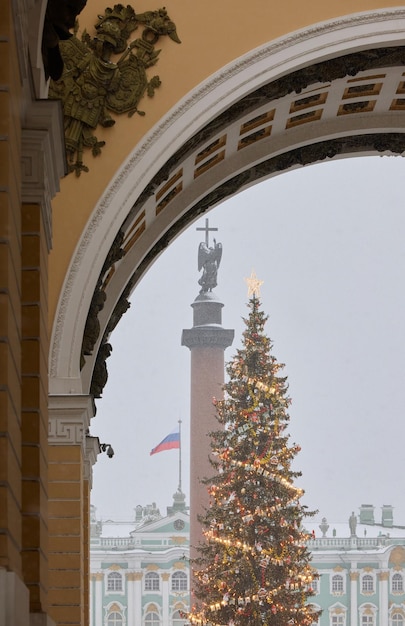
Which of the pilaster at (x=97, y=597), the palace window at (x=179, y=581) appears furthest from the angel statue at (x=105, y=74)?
the pilaster at (x=97, y=597)

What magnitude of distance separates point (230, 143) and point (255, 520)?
61.8ft

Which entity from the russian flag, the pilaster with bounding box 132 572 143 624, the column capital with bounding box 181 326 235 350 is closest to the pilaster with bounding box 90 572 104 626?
the pilaster with bounding box 132 572 143 624

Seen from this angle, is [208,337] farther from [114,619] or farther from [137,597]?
[114,619]

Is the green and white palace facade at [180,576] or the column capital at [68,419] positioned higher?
the column capital at [68,419]

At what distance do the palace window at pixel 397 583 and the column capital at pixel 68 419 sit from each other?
65723 mm

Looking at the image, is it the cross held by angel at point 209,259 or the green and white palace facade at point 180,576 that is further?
the green and white palace facade at point 180,576

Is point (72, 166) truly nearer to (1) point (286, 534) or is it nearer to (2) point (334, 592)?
(1) point (286, 534)

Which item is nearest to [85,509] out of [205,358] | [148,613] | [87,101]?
[87,101]

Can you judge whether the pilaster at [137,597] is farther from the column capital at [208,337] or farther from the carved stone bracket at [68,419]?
the carved stone bracket at [68,419]

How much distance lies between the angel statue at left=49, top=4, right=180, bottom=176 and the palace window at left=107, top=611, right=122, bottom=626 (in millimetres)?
66658

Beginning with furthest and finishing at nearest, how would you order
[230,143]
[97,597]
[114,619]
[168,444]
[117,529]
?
[117,529], [97,597], [114,619], [168,444], [230,143]

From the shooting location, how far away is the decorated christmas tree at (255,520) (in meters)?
34.6

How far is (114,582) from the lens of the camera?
82.1 metres

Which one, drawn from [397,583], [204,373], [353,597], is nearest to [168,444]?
[204,373]
